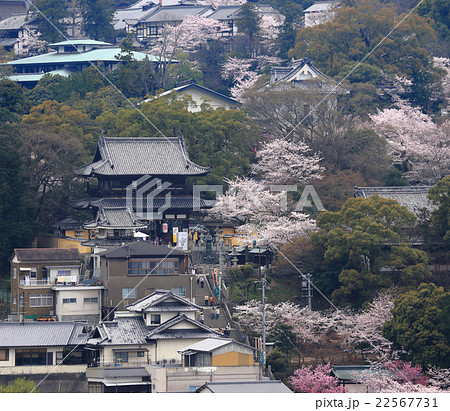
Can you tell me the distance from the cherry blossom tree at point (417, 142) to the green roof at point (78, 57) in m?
24.9

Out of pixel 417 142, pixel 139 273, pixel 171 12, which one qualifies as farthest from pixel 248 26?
pixel 139 273

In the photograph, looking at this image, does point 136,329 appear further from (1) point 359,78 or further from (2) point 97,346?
(1) point 359,78

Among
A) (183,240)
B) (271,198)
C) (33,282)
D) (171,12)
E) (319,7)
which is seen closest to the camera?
(33,282)

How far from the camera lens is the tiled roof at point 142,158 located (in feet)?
173

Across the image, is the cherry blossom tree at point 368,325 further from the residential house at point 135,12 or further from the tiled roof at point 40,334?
the residential house at point 135,12

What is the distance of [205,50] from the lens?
8456 centimetres

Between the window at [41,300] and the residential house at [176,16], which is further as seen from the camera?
the residential house at [176,16]

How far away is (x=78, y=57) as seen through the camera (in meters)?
80.1

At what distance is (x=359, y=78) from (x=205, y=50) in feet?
75.3

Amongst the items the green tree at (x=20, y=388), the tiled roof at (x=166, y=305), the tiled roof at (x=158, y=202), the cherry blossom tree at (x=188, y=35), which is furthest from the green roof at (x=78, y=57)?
the green tree at (x=20, y=388)

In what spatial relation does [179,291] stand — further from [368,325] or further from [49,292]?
[368,325]

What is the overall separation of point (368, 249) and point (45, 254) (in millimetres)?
15059

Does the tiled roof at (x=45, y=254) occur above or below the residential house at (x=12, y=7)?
below

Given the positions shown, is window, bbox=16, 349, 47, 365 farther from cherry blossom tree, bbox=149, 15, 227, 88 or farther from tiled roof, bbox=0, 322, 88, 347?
cherry blossom tree, bbox=149, 15, 227, 88
